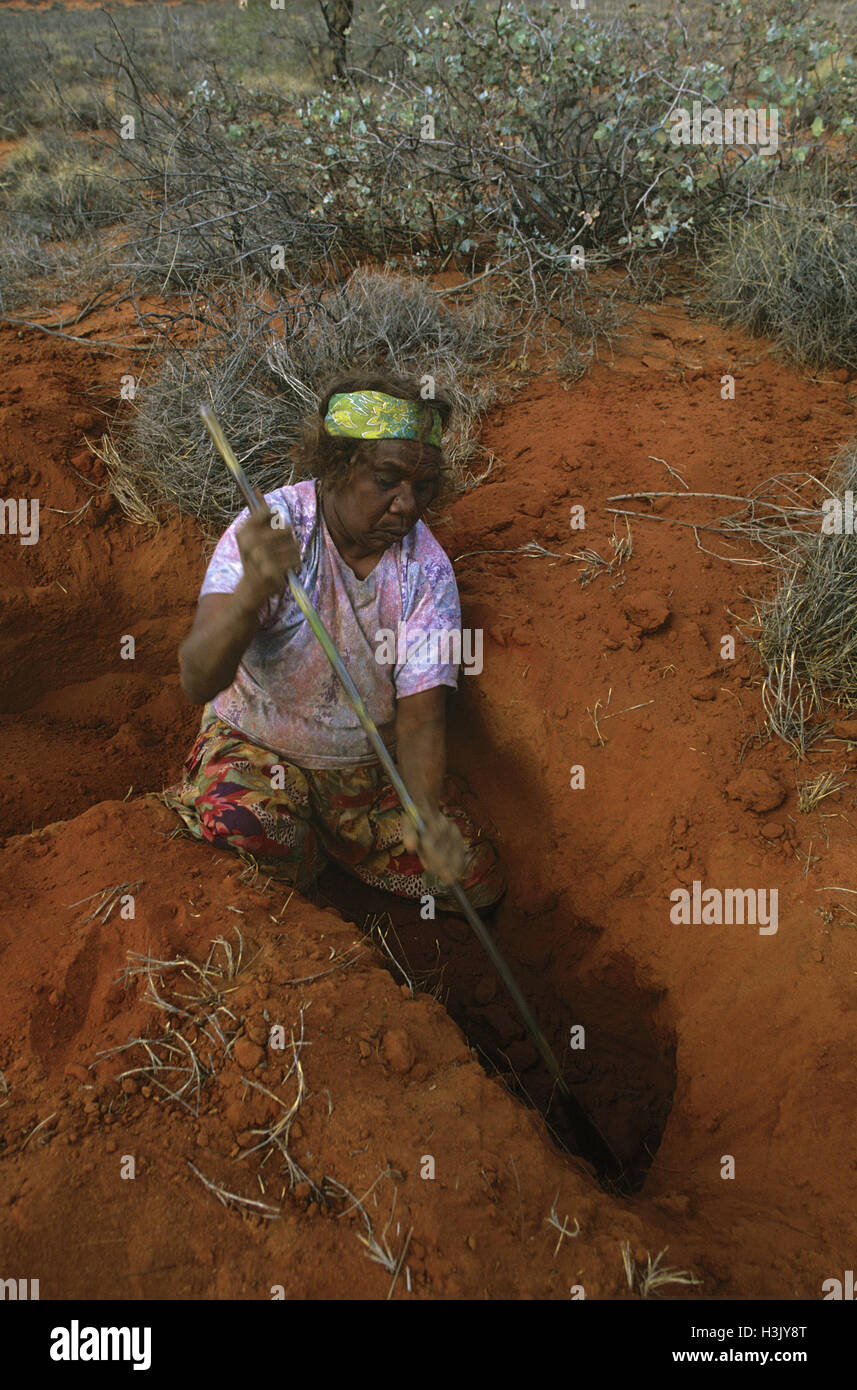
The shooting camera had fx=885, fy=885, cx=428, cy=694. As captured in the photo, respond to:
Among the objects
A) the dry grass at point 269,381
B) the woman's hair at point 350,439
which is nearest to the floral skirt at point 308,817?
the woman's hair at point 350,439

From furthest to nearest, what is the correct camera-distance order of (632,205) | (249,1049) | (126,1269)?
(632,205)
(249,1049)
(126,1269)

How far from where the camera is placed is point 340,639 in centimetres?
243

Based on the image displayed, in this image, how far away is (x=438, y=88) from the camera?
5.06 meters

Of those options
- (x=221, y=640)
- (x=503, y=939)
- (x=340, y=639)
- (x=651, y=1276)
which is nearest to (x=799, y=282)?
(x=340, y=639)

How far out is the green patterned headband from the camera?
7.11 ft

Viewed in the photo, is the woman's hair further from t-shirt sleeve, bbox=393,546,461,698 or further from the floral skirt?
the floral skirt

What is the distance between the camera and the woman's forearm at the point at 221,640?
2057mm

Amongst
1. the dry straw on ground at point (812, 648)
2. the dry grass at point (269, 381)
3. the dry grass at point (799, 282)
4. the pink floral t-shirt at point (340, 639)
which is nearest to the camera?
the pink floral t-shirt at point (340, 639)

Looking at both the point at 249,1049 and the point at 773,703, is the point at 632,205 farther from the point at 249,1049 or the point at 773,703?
the point at 249,1049

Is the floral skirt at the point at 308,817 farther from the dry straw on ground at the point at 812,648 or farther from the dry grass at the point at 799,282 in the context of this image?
the dry grass at the point at 799,282

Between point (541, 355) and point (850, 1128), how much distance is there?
3.38 metres

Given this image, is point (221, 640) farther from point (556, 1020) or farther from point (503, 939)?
point (556, 1020)

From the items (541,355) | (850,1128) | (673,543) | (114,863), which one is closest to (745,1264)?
(850,1128)

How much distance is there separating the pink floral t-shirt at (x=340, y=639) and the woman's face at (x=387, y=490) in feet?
0.43
